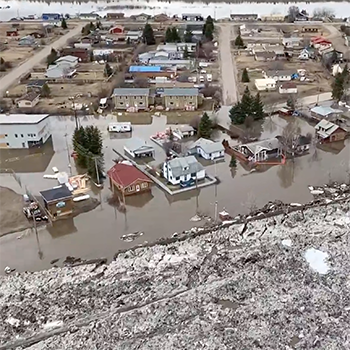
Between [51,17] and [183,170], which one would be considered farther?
[51,17]

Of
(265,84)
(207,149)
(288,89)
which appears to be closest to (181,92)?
(265,84)

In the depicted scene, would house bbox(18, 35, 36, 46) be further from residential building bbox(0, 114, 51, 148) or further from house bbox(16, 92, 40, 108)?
residential building bbox(0, 114, 51, 148)

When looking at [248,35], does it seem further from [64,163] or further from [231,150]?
[64,163]

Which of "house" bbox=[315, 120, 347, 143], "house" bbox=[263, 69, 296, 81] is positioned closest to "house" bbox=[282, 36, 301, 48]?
"house" bbox=[263, 69, 296, 81]

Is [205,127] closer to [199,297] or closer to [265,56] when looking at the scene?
[199,297]

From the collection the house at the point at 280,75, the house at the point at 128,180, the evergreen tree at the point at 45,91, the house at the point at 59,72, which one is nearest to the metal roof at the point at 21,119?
the house at the point at 128,180

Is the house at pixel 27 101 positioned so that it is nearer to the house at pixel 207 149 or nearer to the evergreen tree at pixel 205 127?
the evergreen tree at pixel 205 127

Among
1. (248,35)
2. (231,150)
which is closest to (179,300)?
(231,150)
